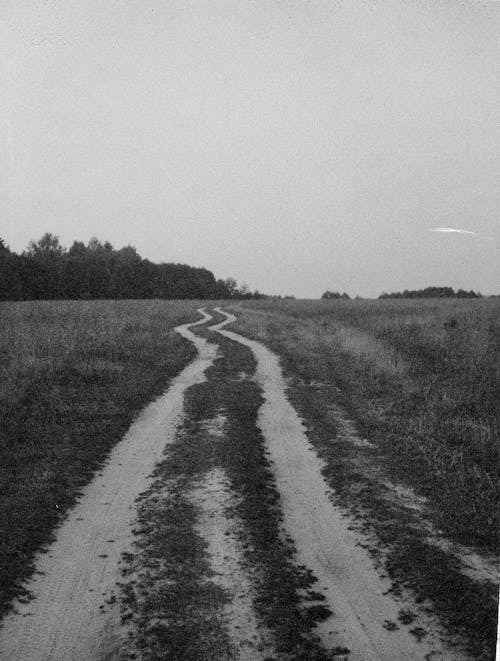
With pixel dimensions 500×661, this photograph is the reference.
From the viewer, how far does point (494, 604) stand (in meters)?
4.70

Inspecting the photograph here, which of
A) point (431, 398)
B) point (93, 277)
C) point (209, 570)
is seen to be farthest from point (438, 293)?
point (209, 570)

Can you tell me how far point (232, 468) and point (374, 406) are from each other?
4.98 meters

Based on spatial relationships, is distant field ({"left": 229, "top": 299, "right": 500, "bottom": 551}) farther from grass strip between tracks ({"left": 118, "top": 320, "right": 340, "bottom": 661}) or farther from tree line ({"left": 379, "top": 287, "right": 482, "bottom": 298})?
tree line ({"left": 379, "top": 287, "right": 482, "bottom": 298})

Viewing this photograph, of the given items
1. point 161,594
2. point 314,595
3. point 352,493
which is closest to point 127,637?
point 161,594

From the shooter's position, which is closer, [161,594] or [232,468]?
[161,594]

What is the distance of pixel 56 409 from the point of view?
11.0m

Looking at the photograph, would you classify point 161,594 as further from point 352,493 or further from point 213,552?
point 352,493

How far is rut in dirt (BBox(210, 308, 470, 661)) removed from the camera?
4219 millimetres

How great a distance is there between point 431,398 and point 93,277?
67920 millimetres

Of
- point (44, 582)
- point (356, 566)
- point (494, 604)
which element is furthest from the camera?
point (356, 566)

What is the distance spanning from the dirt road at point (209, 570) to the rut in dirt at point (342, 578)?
12mm

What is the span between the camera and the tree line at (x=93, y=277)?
203 feet

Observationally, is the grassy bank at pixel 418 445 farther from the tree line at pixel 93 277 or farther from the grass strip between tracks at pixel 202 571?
the tree line at pixel 93 277

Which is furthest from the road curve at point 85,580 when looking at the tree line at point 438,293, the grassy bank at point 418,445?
the tree line at point 438,293
